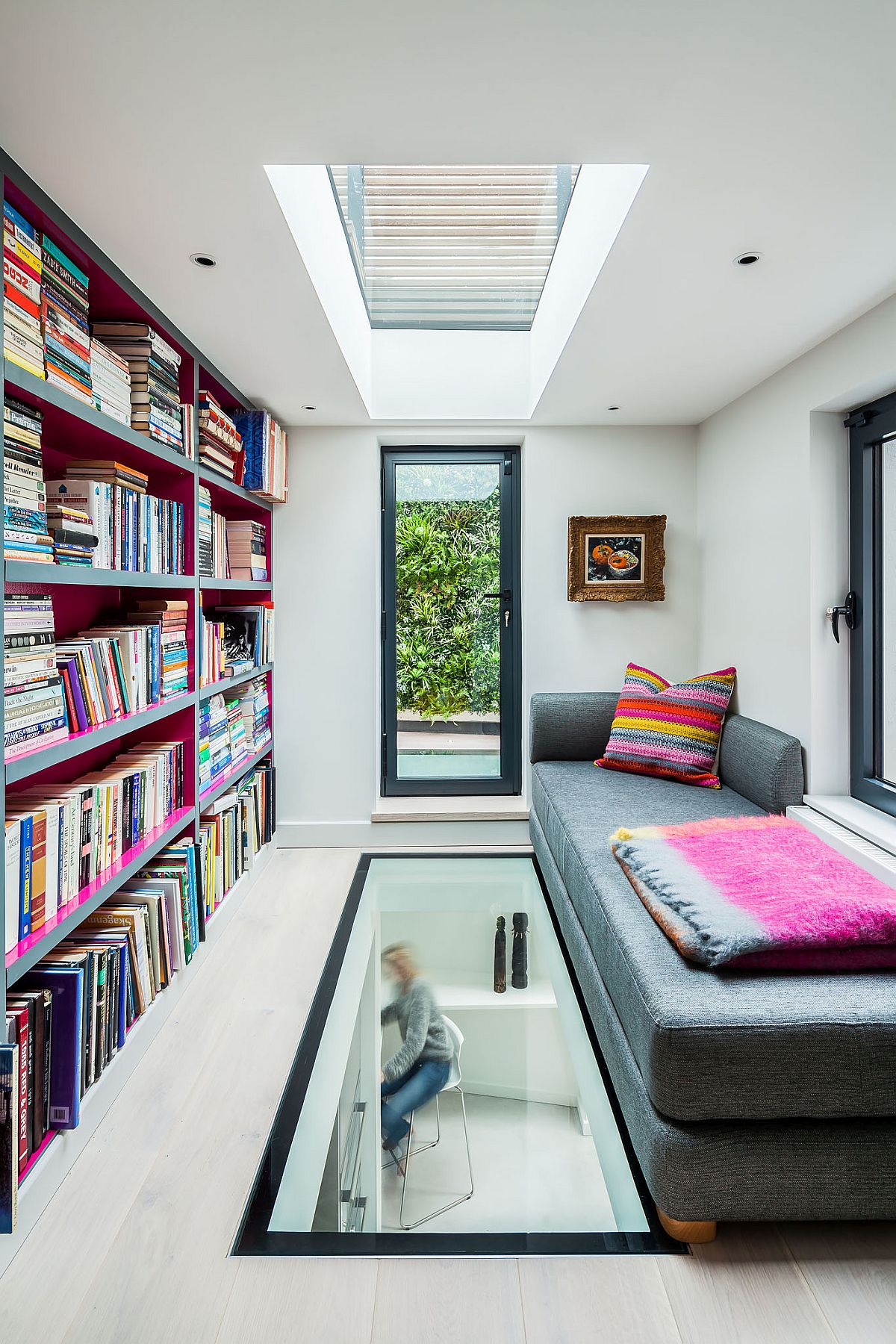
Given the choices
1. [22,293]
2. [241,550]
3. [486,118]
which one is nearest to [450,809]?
[241,550]

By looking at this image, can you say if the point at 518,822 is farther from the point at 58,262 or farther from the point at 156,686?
the point at 58,262

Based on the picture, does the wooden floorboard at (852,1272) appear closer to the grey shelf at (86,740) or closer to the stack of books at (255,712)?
the grey shelf at (86,740)

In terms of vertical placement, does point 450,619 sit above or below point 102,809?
above

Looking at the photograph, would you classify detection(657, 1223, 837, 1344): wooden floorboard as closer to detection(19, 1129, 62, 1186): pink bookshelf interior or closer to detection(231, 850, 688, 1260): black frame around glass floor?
detection(231, 850, 688, 1260): black frame around glass floor

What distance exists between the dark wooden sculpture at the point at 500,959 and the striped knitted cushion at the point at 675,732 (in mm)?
1001

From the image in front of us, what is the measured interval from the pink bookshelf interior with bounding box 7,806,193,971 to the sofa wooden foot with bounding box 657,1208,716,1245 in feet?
4.61

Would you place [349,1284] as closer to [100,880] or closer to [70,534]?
[100,880]

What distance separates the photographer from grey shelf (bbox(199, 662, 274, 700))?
9.20ft

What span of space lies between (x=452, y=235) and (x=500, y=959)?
98.2 inches

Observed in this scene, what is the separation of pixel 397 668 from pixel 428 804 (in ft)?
2.46

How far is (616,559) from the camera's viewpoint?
381cm

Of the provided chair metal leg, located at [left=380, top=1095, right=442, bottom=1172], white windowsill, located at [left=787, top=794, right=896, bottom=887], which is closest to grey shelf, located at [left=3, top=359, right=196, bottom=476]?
chair metal leg, located at [left=380, top=1095, right=442, bottom=1172]

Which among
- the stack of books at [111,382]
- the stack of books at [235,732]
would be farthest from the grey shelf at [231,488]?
the stack of books at [235,732]

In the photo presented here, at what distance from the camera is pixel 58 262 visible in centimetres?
178
